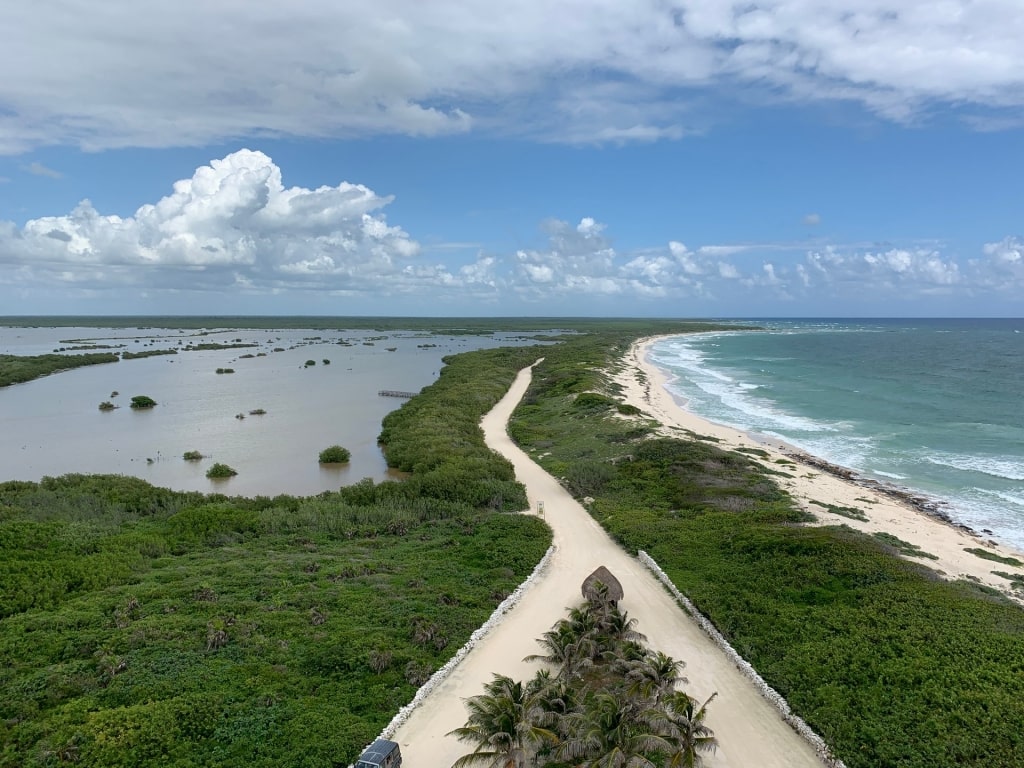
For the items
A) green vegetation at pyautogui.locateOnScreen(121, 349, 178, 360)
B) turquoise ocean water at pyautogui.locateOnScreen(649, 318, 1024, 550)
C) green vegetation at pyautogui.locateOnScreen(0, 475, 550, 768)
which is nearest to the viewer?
green vegetation at pyautogui.locateOnScreen(0, 475, 550, 768)

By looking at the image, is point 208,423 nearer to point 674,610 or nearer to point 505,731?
point 674,610

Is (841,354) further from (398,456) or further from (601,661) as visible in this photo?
(601,661)

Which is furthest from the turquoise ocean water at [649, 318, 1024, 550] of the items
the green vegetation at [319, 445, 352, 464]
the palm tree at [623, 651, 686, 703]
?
the green vegetation at [319, 445, 352, 464]

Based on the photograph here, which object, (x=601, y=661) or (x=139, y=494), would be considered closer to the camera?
(x=601, y=661)

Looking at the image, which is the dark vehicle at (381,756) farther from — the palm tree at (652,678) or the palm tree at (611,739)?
the palm tree at (652,678)

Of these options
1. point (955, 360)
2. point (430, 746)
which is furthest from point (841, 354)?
point (430, 746)

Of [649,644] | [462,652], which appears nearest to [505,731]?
[462,652]

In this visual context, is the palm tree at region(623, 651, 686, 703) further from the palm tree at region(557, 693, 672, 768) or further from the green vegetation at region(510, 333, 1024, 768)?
the green vegetation at region(510, 333, 1024, 768)
